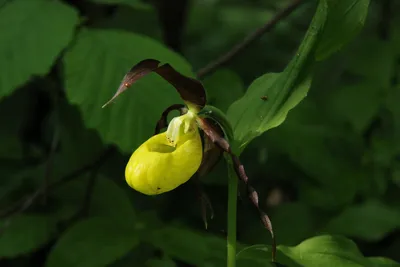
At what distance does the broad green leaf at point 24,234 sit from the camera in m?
1.45

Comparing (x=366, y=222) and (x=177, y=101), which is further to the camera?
(x=366, y=222)

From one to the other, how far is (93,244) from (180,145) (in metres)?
0.44

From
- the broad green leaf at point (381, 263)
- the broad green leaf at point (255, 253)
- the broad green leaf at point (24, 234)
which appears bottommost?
the broad green leaf at point (24, 234)

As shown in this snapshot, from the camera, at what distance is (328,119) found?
158cm

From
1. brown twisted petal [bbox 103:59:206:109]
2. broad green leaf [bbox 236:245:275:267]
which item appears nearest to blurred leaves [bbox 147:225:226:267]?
broad green leaf [bbox 236:245:275:267]

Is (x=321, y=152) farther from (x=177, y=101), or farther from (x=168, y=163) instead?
(x=168, y=163)

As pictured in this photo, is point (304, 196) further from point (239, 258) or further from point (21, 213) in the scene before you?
point (21, 213)

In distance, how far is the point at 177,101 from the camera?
1.31 meters

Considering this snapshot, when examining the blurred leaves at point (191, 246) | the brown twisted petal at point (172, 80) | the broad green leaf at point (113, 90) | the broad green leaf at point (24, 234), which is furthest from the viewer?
the broad green leaf at point (24, 234)

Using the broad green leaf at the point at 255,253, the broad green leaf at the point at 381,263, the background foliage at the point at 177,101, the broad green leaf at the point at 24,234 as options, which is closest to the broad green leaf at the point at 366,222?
the background foliage at the point at 177,101

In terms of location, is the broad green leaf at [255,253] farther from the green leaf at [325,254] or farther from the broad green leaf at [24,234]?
the broad green leaf at [24,234]

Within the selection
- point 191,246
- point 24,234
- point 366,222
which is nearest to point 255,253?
point 191,246

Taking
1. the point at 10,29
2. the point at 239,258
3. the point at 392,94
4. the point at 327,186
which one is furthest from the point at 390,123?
the point at 10,29

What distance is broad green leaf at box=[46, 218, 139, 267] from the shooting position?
1.25m
